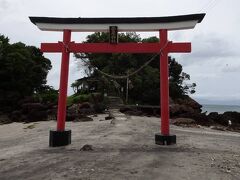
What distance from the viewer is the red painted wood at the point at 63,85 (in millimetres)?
11422

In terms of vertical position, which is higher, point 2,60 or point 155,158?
point 2,60

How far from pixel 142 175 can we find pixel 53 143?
4758 mm

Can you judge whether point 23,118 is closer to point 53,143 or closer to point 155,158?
point 53,143

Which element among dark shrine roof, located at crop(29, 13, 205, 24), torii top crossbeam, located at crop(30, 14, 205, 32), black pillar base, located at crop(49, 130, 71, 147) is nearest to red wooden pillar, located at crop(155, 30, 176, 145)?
torii top crossbeam, located at crop(30, 14, 205, 32)

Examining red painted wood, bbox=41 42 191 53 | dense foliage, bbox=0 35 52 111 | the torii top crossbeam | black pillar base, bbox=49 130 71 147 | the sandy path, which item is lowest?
the sandy path

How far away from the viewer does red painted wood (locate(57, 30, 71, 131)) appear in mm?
11422

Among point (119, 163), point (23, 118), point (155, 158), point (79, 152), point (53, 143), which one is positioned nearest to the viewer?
point (119, 163)

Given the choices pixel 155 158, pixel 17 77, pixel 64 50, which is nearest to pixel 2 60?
pixel 17 77

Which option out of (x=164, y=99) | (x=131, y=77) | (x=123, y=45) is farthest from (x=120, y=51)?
(x=131, y=77)

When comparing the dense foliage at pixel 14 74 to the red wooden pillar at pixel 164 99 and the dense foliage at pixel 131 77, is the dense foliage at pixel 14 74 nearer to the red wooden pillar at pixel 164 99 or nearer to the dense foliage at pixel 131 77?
the dense foliage at pixel 131 77

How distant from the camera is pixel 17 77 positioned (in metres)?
40.8

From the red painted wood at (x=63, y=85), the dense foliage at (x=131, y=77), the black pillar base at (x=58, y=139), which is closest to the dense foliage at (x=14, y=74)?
the dense foliage at (x=131, y=77)

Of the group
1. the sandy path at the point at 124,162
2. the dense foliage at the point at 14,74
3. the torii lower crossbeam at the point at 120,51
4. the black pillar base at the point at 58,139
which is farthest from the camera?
the dense foliage at the point at 14,74

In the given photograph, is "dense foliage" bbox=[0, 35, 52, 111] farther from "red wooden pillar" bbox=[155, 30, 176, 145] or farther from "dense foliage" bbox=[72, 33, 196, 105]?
"red wooden pillar" bbox=[155, 30, 176, 145]
